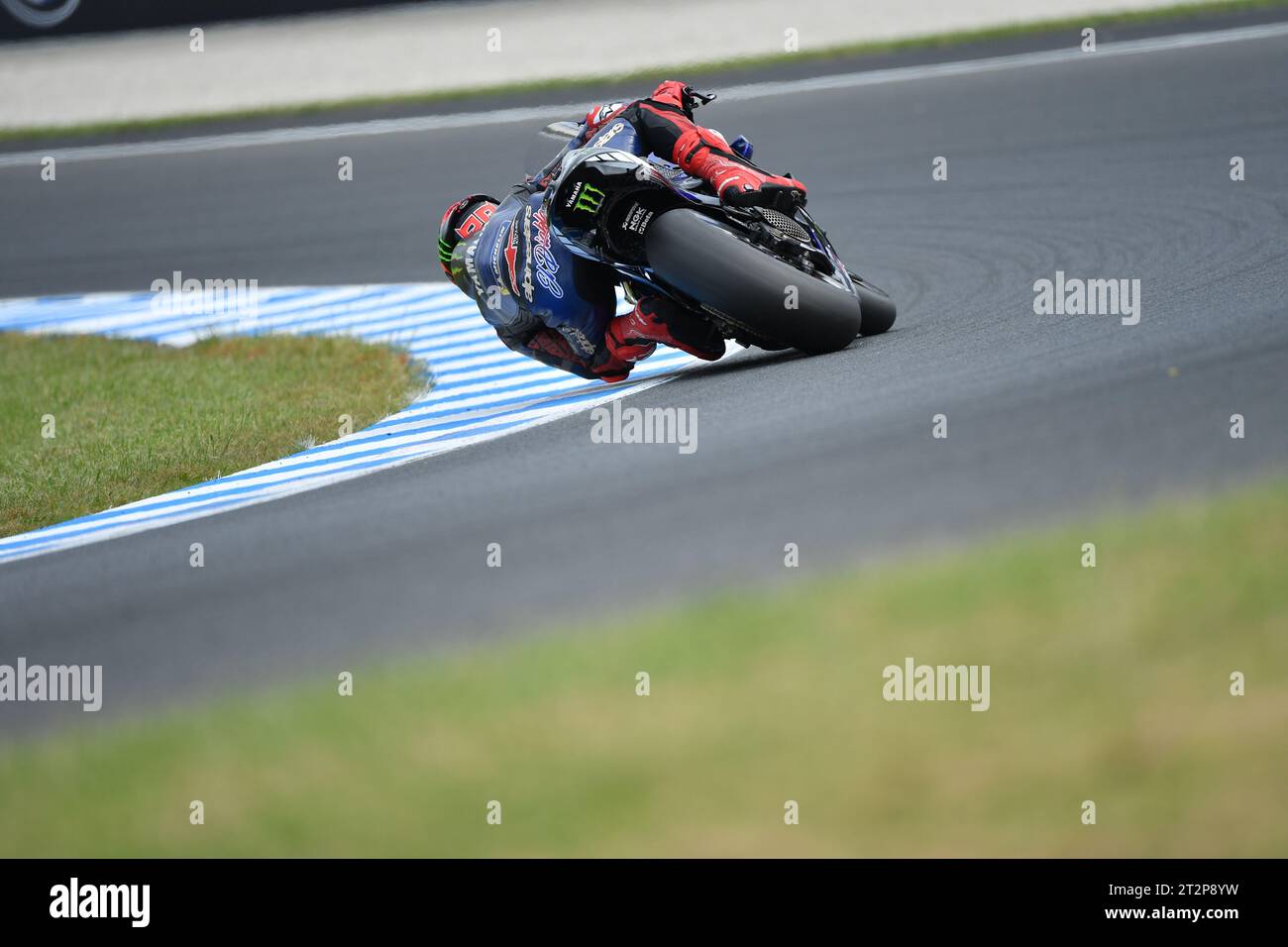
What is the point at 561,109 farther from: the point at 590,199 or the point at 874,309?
the point at 590,199

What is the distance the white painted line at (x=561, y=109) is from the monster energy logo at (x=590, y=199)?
7.62m

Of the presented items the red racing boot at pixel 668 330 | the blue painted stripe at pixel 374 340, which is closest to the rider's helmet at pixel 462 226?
the blue painted stripe at pixel 374 340

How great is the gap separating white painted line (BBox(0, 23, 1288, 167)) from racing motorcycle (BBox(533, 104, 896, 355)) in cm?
752

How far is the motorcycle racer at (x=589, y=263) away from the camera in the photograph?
A: 675 cm

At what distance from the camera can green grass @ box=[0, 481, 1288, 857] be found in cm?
304

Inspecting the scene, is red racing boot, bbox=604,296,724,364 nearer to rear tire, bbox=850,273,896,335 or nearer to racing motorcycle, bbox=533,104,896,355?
racing motorcycle, bbox=533,104,896,355

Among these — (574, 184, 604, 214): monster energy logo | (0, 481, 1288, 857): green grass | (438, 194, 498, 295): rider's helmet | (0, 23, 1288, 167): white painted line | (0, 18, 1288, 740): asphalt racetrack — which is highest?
(0, 23, 1288, 167): white painted line

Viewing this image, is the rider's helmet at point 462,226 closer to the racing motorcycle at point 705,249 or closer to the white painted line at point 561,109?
the racing motorcycle at point 705,249

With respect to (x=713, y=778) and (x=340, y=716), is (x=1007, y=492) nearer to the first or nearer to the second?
(x=713, y=778)

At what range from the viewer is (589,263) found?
7.18 meters

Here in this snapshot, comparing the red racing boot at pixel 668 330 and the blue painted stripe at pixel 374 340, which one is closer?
the blue painted stripe at pixel 374 340

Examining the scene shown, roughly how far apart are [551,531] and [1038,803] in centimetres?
220

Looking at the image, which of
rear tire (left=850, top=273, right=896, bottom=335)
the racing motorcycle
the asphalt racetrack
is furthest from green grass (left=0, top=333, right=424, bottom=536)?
rear tire (left=850, top=273, right=896, bottom=335)
